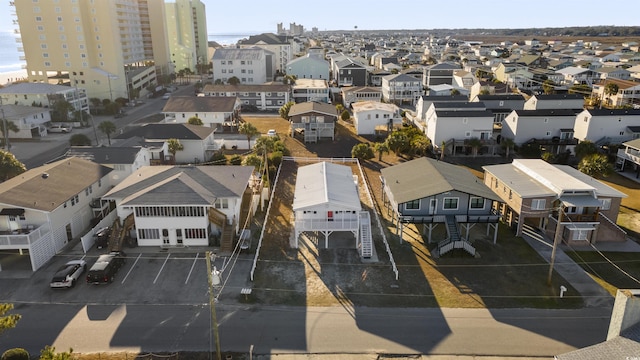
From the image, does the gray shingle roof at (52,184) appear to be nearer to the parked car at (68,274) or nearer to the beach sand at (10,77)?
the parked car at (68,274)

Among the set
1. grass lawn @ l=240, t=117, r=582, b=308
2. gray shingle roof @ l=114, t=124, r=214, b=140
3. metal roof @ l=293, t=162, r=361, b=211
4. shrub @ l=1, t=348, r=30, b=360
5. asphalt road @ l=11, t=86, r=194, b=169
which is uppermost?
gray shingle roof @ l=114, t=124, r=214, b=140

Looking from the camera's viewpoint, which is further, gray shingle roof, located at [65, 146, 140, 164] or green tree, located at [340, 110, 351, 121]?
green tree, located at [340, 110, 351, 121]

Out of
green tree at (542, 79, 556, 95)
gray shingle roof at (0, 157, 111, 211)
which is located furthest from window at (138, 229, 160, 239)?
green tree at (542, 79, 556, 95)

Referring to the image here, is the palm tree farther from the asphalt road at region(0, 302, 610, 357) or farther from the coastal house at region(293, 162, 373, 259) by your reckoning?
the asphalt road at region(0, 302, 610, 357)

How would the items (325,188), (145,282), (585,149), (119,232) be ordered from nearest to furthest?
(145,282), (119,232), (325,188), (585,149)

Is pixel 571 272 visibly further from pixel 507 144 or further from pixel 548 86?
pixel 548 86

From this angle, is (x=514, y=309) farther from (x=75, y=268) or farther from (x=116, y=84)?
(x=116, y=84)

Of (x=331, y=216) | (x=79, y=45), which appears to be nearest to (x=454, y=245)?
(x=331, y=216)
